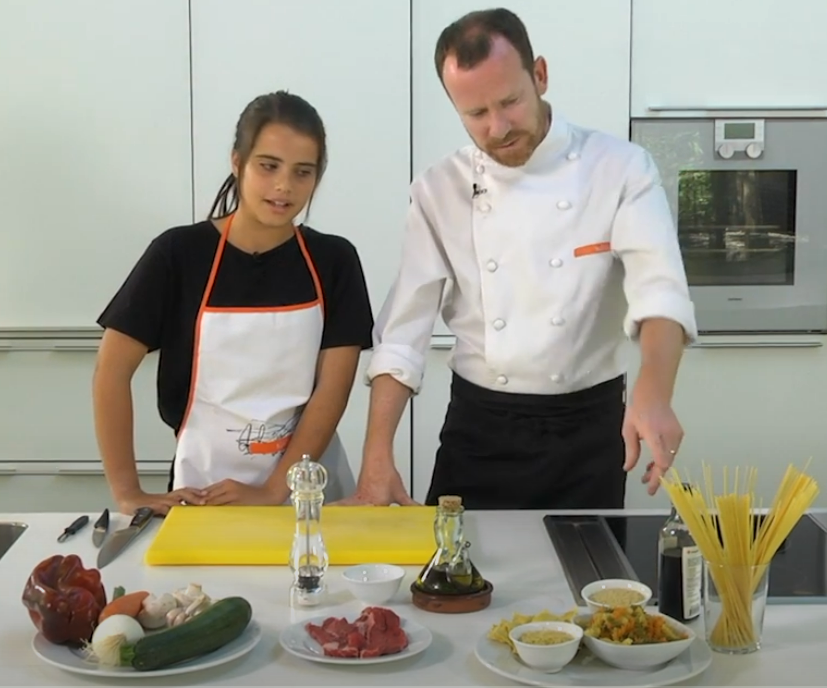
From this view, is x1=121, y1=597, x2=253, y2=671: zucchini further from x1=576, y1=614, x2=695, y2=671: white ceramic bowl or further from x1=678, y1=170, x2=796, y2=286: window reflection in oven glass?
x1=678, y1=170, x2=796, y2=286: window reflection in oven glass

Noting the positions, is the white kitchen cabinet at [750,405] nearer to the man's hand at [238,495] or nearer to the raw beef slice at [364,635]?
the man's hand at [238,495]

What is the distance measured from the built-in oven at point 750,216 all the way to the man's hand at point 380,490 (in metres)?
1.40

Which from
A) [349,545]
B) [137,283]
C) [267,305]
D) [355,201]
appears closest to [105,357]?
[137,283]

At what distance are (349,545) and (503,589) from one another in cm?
19

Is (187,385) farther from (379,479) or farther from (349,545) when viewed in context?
(349,545)

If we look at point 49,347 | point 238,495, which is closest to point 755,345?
point 238,495

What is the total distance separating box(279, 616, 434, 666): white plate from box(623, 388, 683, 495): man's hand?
0.29m

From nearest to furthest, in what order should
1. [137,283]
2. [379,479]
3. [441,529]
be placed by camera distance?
[441,529]
[379,479]
[137,283]

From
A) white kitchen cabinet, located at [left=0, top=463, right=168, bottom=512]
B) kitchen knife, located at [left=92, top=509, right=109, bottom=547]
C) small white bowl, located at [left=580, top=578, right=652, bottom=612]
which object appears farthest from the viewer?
white kitchen cabinet, located at [left=0, top=463, right=168, bottom=512]

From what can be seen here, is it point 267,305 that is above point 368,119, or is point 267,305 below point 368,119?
below

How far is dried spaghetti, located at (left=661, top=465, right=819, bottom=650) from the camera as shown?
95 centimetres

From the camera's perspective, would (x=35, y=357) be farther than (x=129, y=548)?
Yes

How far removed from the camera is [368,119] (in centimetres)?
256

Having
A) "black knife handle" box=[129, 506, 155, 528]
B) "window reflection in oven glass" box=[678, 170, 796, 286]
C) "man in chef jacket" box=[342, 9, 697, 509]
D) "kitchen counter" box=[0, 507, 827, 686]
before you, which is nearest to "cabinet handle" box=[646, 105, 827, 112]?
"window reflection in oven glass" box=[678, 170, 796, 286]
